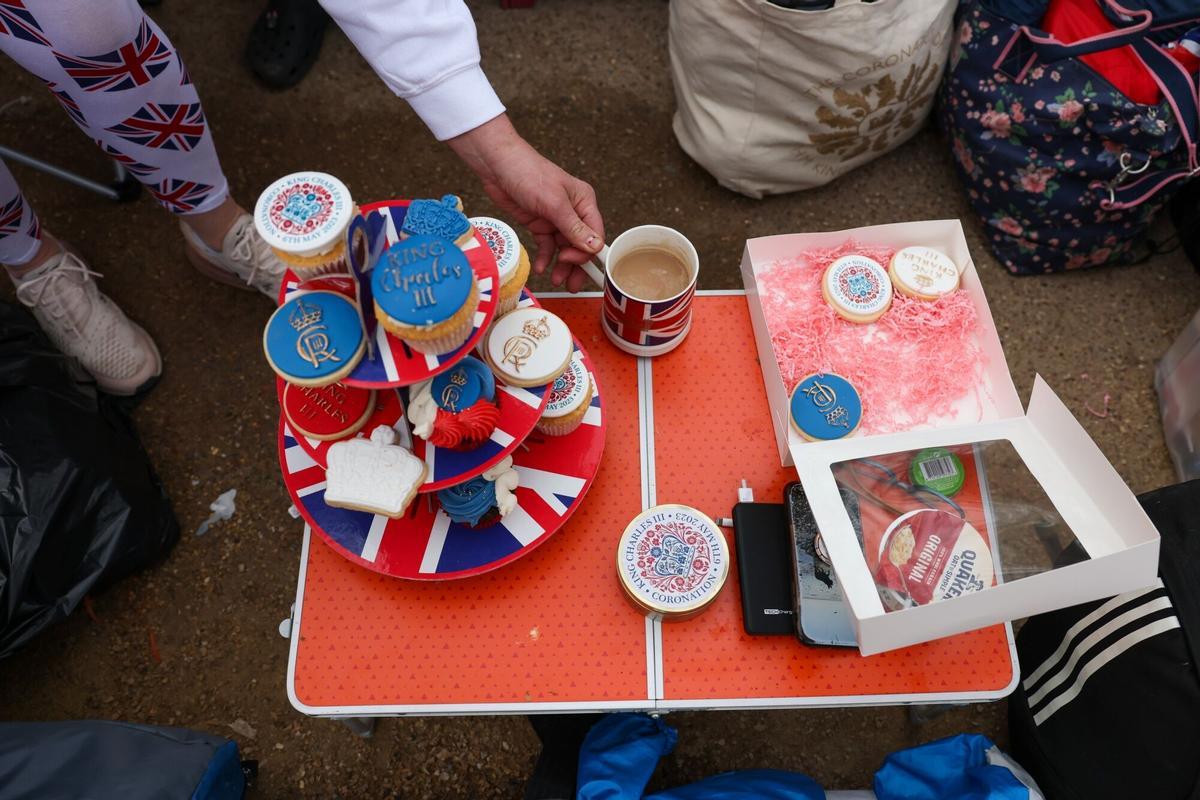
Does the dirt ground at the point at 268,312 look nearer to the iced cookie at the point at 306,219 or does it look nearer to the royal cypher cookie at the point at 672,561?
the royal cypher cookie at the point at 672,561

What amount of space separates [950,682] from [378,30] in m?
1.26

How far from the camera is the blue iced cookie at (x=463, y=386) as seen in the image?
91 centimetres

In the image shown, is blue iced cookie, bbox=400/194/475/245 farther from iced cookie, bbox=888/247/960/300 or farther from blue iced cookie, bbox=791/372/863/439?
iced cookie, bbox=888/247/960/300

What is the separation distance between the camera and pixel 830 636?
112 cm

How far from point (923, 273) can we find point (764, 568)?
61cm

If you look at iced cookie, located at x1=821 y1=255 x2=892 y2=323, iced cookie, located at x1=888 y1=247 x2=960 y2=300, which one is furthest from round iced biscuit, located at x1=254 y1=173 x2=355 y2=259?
iced cookie, located at x1=888 y1=247 x2=960 y2=300

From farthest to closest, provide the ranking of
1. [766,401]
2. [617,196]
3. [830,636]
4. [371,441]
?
1. [617,196]
2. [766,401]
3. [830,636]
4. [371,441]

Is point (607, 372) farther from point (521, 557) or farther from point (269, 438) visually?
point (269, 438)

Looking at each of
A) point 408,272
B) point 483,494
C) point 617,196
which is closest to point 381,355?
point 408,272

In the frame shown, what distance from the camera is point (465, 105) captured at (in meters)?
1.13

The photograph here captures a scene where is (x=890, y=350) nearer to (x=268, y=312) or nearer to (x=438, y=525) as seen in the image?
(x=438, y=525)

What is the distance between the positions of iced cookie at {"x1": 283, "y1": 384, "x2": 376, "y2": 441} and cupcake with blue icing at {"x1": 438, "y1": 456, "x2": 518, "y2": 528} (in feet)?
0.51

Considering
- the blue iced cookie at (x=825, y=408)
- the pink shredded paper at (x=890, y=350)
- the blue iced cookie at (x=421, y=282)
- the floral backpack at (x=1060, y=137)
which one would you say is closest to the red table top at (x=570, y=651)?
the blue iced cookie at (x=825, y=408)

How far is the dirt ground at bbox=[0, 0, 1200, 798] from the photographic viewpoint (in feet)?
5.59
